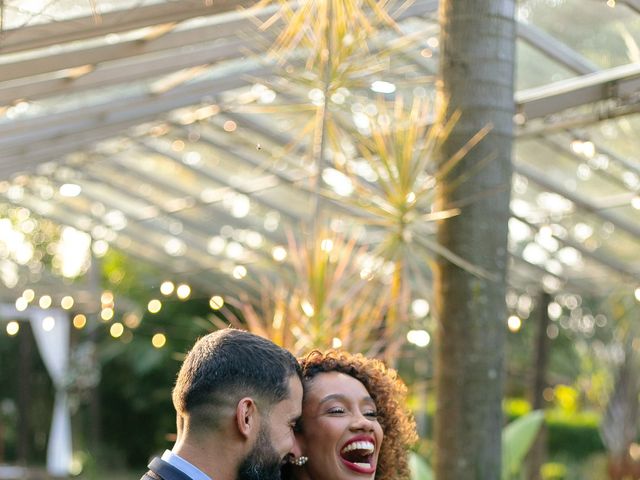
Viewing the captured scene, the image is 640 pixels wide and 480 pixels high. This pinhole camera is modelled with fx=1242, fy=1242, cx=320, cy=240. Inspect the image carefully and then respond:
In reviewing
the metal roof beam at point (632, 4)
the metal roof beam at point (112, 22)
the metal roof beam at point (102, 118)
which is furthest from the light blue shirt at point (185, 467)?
the metal roof beam at point (102, 118)

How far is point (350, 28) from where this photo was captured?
432cm

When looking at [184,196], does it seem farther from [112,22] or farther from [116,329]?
[112,22]

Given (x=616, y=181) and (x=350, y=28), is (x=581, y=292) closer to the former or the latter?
(x=616, y=181)

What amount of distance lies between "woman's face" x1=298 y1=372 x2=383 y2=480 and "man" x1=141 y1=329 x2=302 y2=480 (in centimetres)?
26

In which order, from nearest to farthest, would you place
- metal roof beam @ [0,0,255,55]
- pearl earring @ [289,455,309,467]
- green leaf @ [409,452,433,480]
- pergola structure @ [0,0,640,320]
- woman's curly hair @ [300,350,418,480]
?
1. pearl earring @ [289,455,309,467]
2. woman's curly hair @ [300,350,418,480]
3. metal roof beam @ [0,0,255,55]
4. green leaf @ [409,452,433,480]
5. pergola structure @ [0,0,640,320]

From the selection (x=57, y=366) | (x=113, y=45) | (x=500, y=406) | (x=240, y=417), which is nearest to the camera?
(x=240, y=417)

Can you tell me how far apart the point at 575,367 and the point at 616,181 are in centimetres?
1147

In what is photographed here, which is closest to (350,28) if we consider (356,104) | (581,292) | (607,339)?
(356,104)

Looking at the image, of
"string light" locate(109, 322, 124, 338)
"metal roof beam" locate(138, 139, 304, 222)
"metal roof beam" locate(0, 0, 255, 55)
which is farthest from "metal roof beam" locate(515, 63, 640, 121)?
"string light" locate(109, 322, 124, 338)

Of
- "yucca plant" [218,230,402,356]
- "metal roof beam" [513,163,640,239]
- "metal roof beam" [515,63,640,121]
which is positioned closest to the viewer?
"yucca plant" [218,230,402,356]

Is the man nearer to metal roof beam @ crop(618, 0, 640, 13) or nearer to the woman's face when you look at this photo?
the woman's face

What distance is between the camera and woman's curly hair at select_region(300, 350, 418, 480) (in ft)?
8.44

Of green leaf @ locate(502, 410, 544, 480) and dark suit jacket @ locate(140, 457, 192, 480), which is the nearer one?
dark suit jacket @ locate(140, 457, 192, 480)

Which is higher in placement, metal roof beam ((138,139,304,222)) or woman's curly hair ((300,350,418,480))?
metal roof beam ((138,139,304,222))
